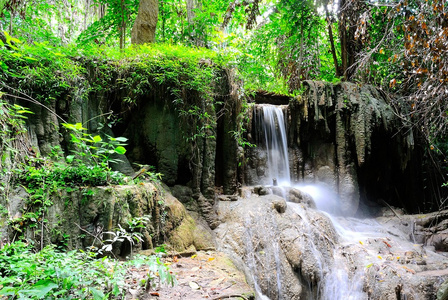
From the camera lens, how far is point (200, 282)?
377 cm

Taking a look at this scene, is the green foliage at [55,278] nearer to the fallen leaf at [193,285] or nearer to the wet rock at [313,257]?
the fallen leaf at [193,285]

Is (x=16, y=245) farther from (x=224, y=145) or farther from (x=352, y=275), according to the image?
(x=352, y=275)

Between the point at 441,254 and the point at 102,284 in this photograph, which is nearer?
the point at 102,284

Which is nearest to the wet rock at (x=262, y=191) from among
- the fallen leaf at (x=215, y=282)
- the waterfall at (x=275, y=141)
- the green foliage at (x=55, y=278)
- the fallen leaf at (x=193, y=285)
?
the waterfall at (x=275, y=141)

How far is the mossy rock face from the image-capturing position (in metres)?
3.74

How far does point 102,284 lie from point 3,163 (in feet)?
7.12

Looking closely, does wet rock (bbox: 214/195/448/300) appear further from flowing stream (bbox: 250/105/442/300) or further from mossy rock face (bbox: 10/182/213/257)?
mossy rock face (bbox: 10/182/213/257)

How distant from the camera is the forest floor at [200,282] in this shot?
130 inches

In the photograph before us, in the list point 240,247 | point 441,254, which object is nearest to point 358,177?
point 441,254

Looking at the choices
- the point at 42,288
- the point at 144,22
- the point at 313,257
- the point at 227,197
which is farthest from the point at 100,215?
the point at 144,22

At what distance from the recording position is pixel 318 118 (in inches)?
357

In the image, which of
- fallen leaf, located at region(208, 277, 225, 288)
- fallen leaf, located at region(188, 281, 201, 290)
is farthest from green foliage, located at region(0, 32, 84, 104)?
fallen leaf, located at region(208, 277, 225, 288)

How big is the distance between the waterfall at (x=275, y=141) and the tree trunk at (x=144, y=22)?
3953mm

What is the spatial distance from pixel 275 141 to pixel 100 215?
21.5 feet
